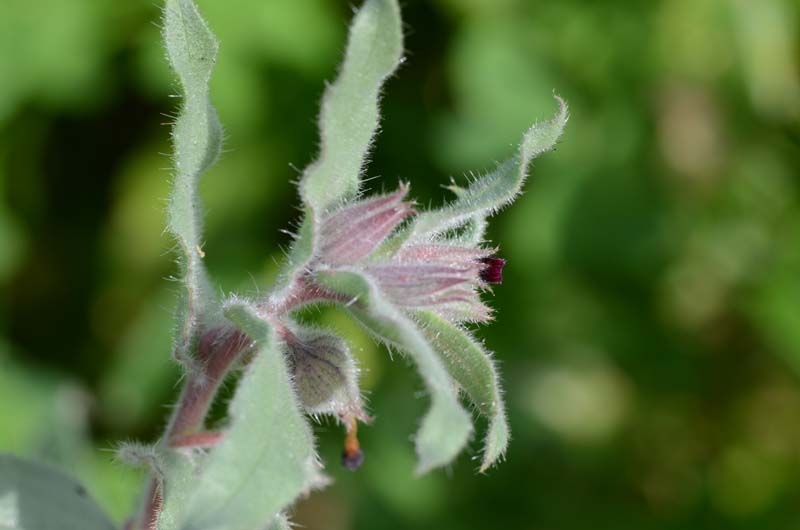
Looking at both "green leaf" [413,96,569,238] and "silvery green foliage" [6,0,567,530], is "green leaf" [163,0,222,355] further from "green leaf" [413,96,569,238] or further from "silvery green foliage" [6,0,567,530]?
"green leaf" [413,96,569,238]

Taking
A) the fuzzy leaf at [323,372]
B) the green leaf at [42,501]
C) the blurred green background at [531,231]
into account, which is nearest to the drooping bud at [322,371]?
the fuzzy leaf at [323,372]

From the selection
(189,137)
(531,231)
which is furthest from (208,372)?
(531,231)

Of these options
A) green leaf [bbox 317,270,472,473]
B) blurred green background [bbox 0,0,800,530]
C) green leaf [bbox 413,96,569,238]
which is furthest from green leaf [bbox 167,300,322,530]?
blurred green background [bbox 0,0,800,530]

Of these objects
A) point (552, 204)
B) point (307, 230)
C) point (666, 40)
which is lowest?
point (552, 204)

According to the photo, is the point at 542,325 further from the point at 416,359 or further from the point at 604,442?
the point at 416,359

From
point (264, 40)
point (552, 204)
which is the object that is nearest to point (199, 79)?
point (264, 40)

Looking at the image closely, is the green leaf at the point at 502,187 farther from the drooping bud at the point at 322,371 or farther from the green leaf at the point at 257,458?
the green leaf at the point at 257,458
